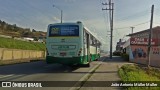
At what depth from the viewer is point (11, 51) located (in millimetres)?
38281

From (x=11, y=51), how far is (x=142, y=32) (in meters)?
30.1

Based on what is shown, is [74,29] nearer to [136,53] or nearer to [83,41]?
[83,41]

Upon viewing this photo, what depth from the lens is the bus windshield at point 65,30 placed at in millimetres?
19516

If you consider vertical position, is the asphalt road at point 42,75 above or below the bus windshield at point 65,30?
below

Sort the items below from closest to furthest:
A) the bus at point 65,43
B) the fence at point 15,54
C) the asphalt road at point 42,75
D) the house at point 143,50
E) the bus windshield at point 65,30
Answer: the asphalt road at point 42,75
the bus at point 65,43
the bus windshield at point 65,30
the fence at point 15,54
the house at point 143,50

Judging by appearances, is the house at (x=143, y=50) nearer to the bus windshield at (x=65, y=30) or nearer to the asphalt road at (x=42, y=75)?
the bus windshield at (x=65, y=30)

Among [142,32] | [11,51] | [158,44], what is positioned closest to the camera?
[11,51]

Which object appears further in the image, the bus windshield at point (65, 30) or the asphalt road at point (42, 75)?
the bus windshield at point (65, 30)

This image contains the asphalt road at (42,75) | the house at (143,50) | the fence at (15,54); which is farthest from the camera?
the house at (143,50)

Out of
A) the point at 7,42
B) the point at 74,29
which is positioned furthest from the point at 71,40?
the point at 7,42

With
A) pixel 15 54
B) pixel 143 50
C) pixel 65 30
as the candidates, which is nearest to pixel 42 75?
pixel 65 30

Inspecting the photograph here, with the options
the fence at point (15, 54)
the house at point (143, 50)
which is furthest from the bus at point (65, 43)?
the house at point (143, 50)

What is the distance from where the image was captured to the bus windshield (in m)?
19.5

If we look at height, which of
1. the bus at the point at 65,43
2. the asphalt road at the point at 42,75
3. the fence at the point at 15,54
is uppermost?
the bus at the point at 65,43
